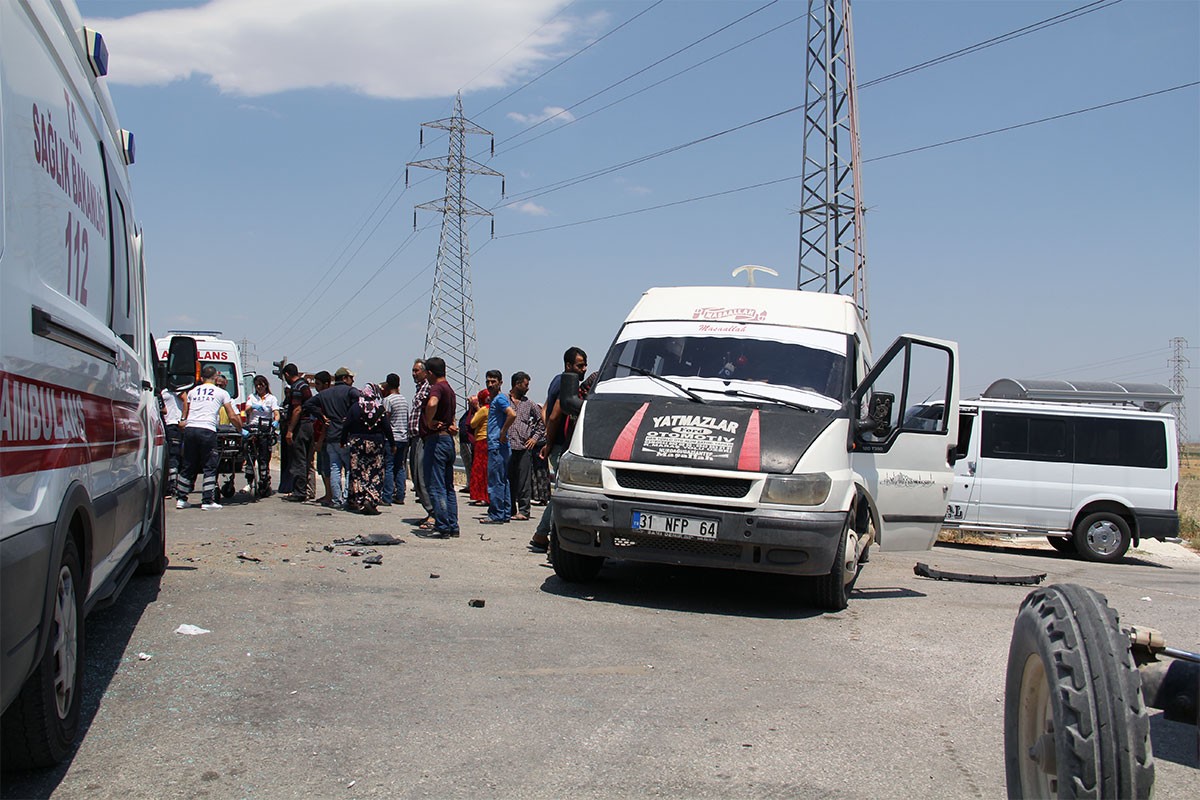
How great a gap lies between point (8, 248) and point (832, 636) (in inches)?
203

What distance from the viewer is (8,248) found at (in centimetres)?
292

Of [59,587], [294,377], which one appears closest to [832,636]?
[59,587]

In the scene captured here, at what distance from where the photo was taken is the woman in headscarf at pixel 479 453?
14068 mm

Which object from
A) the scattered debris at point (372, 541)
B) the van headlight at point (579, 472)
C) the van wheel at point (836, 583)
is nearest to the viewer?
the van wheel at point (836, 583)

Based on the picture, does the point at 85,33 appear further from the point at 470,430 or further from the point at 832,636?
the point at 470,430

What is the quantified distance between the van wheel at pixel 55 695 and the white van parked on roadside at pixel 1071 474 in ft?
42.0

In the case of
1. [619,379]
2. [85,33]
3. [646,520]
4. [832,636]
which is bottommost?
[832,636]

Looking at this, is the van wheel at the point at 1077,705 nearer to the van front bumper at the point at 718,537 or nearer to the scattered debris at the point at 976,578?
the van front bumper at the point at 718,537

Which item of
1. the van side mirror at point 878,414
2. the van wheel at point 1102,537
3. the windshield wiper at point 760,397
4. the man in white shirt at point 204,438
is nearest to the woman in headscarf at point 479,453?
the man in white shirt at point 204,438

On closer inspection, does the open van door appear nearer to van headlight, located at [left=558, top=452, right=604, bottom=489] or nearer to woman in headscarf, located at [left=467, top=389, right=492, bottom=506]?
van headlight, located at [left=558, top=452, right=604, bottom=489]

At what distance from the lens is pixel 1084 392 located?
15297 millimetres

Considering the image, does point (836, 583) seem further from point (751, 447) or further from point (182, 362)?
point (182, 362)

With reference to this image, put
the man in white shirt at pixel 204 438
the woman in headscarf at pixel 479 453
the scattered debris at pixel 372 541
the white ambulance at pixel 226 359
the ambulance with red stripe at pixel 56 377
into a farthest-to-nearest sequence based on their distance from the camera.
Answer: the white ambulance at pixel 226 359, the woman in headscarf at pixel 479 453, the man in white shirt at pixel 204 438, the scattered debris at pixel 372 541, the ambulance with red stripe at pixel 56 377

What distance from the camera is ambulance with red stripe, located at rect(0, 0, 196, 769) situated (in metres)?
2.92
